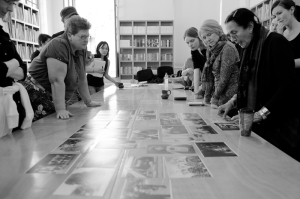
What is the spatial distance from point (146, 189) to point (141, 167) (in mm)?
153

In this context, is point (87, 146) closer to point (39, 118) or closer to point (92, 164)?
point (92, 164)

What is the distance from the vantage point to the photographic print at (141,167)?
800mm

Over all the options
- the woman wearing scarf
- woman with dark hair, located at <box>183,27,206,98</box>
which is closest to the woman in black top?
the woman wearing scarf

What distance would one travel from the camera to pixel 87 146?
1.09 metres

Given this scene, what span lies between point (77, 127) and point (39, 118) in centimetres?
45

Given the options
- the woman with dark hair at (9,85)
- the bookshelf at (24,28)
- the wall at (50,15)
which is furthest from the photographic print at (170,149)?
the wall at (50,15)

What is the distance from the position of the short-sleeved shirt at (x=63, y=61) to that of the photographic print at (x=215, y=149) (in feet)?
3.92

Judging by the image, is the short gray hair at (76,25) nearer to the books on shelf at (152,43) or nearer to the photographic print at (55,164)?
the photographic print at (55,164)

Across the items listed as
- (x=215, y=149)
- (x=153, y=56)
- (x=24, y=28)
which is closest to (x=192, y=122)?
(x=215, y=149)

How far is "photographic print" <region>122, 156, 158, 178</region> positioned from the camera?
800 mm

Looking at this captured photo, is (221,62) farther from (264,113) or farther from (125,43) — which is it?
(125,43)

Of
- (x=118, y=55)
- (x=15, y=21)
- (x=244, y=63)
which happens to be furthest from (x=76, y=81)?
(x=118, y=55)

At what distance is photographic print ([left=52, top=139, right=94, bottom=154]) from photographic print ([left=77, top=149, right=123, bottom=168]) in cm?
7

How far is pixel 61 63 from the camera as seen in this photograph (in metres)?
1.80
